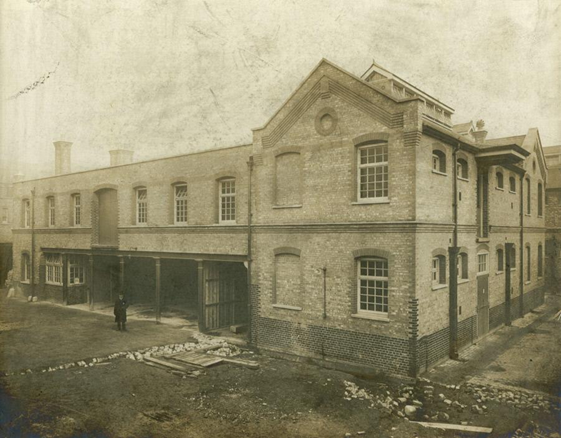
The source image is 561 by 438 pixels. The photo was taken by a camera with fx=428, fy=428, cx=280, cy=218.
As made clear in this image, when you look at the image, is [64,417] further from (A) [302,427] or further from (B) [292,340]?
(B) [292,340]

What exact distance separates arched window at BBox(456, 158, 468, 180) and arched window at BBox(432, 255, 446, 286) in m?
3.40

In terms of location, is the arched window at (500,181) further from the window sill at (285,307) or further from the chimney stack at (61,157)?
the chimney stack at (61,157)

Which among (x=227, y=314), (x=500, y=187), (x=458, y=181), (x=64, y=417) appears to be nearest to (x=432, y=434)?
(x=64, y=417)

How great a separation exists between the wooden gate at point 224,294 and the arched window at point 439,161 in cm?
932

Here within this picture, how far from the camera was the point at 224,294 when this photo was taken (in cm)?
1853

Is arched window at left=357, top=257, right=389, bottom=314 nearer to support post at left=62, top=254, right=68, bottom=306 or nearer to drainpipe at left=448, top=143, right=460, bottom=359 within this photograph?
drainpipe at left=448, top=143, right=460, bottom=359

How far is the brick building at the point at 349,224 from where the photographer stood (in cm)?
1230

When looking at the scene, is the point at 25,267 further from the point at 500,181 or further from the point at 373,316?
the point at 500,181

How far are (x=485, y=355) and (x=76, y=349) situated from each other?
1398 cm

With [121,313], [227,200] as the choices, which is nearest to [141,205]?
[121,313]

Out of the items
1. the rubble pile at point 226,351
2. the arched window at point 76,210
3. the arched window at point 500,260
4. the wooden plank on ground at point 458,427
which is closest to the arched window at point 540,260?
the arched window at point 500,260

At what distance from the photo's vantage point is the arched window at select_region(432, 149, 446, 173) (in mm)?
13664

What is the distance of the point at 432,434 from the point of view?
8828 mm

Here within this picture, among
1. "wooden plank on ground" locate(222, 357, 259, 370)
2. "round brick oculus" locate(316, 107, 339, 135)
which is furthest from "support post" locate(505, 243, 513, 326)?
"wooden plank on ground" locate(222, 357, 259, 370)
